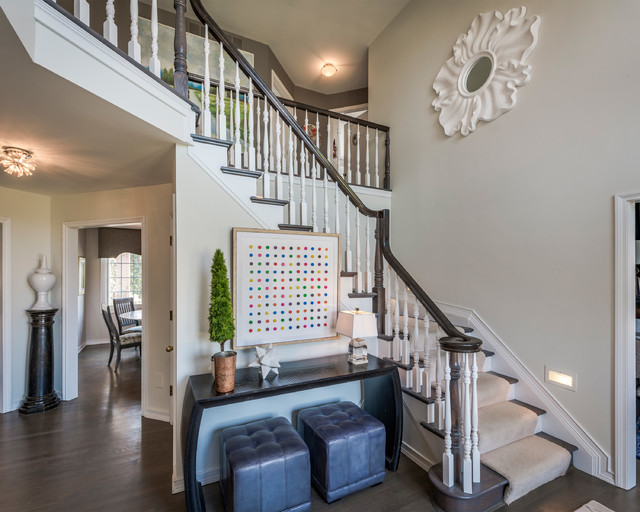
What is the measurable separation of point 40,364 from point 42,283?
902 millimetres

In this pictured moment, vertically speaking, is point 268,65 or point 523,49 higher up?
point 268,65

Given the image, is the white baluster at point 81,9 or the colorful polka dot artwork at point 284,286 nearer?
the white baluster at point 81,9

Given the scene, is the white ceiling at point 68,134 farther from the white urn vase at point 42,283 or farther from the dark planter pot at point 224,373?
the dark planter pot at point 224,373

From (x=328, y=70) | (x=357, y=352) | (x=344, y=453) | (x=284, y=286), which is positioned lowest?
(x=344, y=453)

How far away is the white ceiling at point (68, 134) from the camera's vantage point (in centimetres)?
140

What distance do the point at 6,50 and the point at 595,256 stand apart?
3556 mm

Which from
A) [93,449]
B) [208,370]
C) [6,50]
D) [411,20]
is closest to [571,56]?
[411,20]

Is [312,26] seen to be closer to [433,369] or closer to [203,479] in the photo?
[433,369]

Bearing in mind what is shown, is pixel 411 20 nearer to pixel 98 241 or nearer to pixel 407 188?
pixel 407 188

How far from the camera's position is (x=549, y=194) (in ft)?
A: 8.55

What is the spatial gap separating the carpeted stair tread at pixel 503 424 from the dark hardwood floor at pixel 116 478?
33 centimetres

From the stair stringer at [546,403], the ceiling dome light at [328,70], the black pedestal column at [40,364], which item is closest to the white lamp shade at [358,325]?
the stair stringer at [546,403]

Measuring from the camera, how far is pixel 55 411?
340cm

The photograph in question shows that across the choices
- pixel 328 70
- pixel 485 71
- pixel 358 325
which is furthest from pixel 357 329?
pixel 328 70
